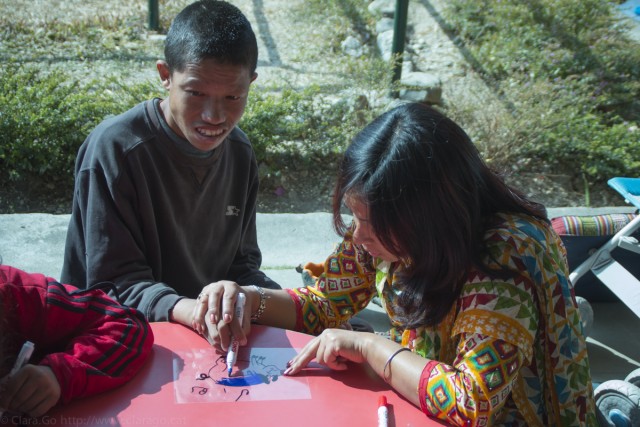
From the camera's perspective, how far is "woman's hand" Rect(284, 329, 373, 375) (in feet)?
5.66

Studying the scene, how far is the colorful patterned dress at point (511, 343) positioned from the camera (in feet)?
5.15

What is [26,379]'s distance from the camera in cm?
148

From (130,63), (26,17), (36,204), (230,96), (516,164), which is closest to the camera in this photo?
(230,96)

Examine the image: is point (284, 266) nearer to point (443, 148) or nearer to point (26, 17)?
point (443, 148)

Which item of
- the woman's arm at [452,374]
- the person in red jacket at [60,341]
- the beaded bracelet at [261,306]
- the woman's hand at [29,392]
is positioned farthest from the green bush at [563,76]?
the woman's hand at [29,392]

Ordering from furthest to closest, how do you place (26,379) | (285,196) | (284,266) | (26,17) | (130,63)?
(26,17) < (130,63) < (285,196) < (284,266) < (26,379)

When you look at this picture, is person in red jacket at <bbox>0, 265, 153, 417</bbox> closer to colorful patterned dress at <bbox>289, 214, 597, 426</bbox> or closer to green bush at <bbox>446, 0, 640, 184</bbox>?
colorful patterned dress at <bbox>289, 214, 597, 426</bbox>

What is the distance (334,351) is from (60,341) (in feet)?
2.16

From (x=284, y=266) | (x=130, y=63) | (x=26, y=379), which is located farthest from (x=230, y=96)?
(x=130, y=63)

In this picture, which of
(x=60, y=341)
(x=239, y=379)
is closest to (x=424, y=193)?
(x=239, y=379)

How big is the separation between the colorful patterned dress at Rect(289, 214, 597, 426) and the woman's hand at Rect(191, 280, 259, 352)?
0.41 m

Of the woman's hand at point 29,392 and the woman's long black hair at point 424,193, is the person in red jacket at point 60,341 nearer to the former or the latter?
the woman's hand at point 29,392

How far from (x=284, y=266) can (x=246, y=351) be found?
197 cm

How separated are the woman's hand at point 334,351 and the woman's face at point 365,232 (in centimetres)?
21
